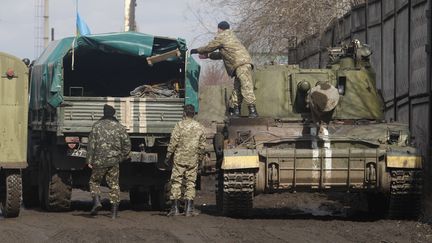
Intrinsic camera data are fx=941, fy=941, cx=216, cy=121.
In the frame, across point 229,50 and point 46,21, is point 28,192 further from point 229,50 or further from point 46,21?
point 46,21

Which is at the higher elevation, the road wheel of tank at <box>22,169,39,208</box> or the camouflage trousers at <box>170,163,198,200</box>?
the camouflage trousers at <box>170,163,198,200</box>

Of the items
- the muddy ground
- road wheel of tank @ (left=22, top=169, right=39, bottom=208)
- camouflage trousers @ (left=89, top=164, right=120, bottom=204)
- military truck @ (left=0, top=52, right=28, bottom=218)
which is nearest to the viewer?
the muddy ground

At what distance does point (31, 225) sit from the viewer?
41.5ft

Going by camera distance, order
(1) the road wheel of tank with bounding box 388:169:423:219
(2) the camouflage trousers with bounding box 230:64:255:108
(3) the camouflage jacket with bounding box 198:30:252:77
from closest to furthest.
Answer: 1. (1) the road wheel of tank with bounding box 388:169:423:219
2. (2) the camouflage trousers with bounding box 230:64:255:108
3. (3) the camouflage jacket with bounding box 198:30:252:77

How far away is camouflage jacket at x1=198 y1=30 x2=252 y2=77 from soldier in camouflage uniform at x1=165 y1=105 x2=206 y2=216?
1.21 meters

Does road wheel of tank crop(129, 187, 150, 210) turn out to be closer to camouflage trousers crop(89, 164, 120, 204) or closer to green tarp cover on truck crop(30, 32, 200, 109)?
green tarp cover on truck crop(30, 32, 200, 109)

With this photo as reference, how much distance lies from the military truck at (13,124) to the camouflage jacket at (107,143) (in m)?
0.99

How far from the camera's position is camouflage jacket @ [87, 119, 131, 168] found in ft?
45.2

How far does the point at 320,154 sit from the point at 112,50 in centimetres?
400

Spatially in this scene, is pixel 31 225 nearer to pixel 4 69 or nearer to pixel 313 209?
pixel 4 69

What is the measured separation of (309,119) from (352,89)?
1012mm

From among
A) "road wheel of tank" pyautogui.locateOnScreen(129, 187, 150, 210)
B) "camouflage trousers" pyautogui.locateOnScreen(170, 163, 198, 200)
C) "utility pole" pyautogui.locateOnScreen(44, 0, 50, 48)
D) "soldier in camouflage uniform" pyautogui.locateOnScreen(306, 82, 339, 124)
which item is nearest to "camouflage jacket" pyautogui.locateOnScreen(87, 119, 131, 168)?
"camouflage trousers" pyautogui.locateOnScreen(170, 163, 198, 200)

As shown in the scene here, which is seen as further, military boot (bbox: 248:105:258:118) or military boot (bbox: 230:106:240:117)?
military boot (bbox: 230:106:240:117)

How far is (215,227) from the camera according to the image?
1198cm
